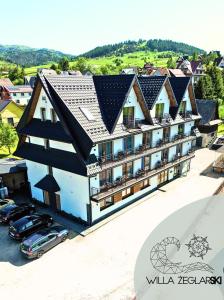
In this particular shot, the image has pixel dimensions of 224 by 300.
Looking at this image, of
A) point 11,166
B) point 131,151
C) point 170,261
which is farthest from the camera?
point 11,166

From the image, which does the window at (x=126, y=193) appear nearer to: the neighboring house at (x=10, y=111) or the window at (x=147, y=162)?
the window at (x=147, y=162)

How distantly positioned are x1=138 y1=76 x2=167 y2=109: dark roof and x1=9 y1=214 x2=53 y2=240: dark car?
1537cm

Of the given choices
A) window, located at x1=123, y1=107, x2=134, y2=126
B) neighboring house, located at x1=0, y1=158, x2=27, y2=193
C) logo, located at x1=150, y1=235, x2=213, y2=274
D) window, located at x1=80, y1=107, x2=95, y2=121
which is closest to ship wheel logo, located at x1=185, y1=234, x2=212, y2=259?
logo, located at x1=150, y1=235, x2=213, y2=274

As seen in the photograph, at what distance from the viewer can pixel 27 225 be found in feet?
73.0

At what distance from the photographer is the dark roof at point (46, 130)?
23.0m

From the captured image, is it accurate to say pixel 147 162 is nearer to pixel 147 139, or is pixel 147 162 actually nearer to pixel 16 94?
pixel 147 139

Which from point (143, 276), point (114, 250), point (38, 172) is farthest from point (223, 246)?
point (38, 172)

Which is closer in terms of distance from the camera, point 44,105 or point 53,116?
point 53,116

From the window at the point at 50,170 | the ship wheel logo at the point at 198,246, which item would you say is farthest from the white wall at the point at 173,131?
the window at the point at 50,170

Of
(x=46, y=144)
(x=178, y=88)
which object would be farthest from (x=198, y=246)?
(x=178, y=88)

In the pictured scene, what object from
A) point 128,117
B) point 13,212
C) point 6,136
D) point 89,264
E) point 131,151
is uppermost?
point 128,117

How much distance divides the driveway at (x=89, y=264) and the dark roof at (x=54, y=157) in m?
5.85

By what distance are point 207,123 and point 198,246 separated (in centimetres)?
3129

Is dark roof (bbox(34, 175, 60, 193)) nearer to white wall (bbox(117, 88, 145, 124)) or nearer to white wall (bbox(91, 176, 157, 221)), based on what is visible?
white wall (bbox(91, 176, 157, 221))
